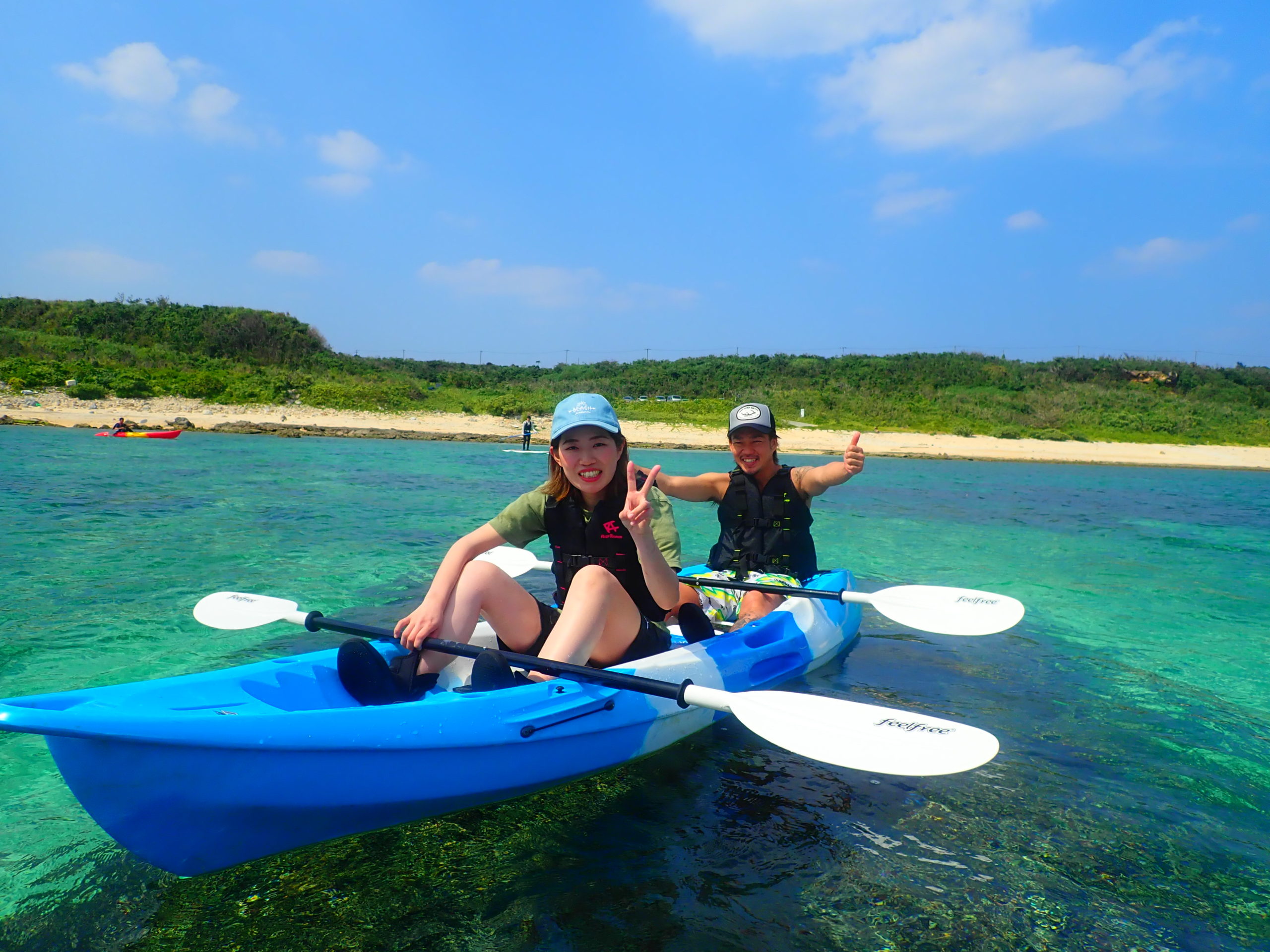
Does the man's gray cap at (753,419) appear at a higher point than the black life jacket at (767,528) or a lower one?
higher

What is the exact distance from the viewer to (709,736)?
3709mm

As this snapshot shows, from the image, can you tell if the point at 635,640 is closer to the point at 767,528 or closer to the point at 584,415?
the point at 584,415

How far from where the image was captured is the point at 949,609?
443cm

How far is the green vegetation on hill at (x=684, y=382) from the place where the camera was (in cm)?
2927

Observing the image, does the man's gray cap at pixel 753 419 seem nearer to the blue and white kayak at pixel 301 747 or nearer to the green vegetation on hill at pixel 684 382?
the blue and white kayak at pixel 301 747

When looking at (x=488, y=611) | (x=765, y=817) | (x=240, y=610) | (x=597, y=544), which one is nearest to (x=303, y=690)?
(x=488, y=611)

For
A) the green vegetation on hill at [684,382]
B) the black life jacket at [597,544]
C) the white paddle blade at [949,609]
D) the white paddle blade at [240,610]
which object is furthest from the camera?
the green vegetation on hill at [684,382]

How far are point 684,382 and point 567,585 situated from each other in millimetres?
36975

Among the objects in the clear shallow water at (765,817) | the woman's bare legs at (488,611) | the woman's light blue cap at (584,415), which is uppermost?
the woman's light blue cap at (584,415)

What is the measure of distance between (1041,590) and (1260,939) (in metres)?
5.65

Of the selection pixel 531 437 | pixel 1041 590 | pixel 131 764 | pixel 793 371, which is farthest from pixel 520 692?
pixel 793 371

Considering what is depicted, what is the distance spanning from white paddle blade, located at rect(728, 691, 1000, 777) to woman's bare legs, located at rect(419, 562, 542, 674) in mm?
867

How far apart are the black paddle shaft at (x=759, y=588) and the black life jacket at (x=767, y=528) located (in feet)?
0.91

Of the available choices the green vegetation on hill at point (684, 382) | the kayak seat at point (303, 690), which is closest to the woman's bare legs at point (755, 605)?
the kayak seat at point (303, 690)
